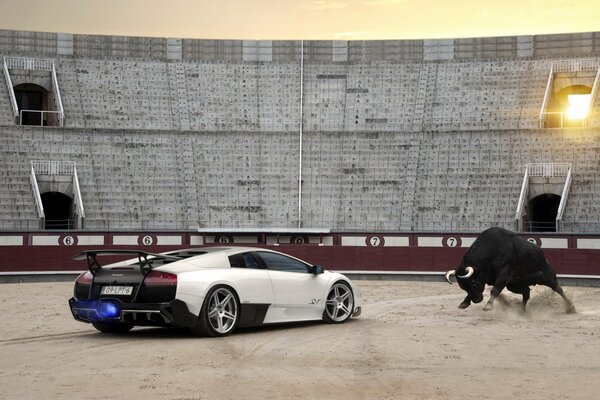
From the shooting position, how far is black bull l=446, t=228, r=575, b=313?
15545 mm

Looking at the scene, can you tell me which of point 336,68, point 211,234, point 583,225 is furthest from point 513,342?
point 336,68

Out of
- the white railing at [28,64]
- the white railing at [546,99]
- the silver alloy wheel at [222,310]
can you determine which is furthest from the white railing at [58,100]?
the silver alloy wheel at [222,310]

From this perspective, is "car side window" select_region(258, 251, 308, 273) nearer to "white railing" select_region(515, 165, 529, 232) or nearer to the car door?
the car door

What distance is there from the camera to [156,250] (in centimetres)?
2816

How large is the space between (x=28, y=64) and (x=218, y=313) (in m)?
29.8

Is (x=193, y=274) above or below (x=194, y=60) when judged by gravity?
below

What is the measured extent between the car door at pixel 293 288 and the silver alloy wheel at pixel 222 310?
761mm

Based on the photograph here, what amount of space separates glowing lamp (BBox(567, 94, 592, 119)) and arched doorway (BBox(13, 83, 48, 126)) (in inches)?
803

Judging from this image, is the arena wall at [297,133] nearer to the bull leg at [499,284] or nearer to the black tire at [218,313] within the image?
the bull leg at [499,284]

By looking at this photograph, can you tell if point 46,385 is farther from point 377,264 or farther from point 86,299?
point 377,264

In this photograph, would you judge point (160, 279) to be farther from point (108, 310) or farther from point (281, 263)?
point (281, 263)

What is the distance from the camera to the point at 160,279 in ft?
36.8

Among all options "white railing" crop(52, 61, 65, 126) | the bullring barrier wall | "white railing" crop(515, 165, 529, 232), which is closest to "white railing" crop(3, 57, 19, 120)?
"white railing" crop(52, 61, 65, 126)

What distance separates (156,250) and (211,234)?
2.59m
